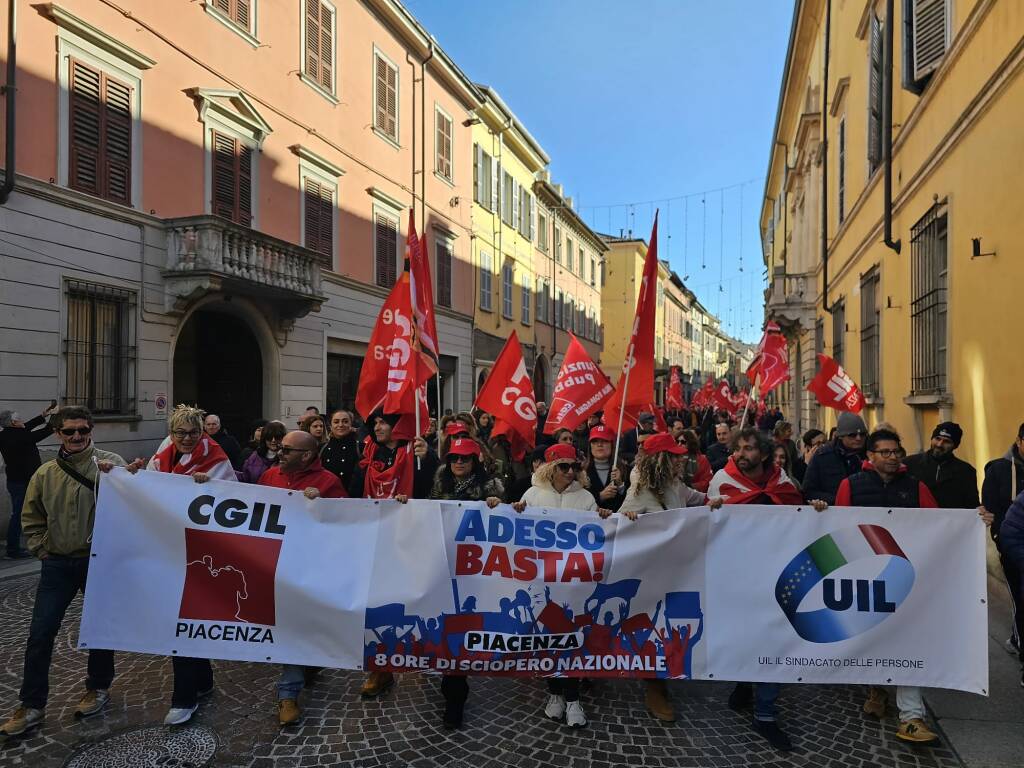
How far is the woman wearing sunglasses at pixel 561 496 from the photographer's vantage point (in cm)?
408

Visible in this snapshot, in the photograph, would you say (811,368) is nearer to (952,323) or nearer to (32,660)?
(952,323)

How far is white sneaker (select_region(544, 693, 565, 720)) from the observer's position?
406 centimetres

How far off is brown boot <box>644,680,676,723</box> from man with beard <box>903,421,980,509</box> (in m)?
2.84

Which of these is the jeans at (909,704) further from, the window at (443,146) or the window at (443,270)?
the window at (443,146)

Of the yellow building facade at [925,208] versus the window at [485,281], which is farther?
the window at [485,281]

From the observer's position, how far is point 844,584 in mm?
4008

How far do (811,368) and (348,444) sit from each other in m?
16.8

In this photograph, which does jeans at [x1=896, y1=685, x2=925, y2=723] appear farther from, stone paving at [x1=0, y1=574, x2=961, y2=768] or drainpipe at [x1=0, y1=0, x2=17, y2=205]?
drainpipe at [x1=0, y1=0, x2=17, y2=205]

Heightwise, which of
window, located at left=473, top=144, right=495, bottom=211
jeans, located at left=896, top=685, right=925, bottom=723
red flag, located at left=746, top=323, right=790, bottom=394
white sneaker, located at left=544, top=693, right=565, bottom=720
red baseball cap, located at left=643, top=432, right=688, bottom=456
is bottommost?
white sneaker, located at left=544, top=693, right=565, bottom=720

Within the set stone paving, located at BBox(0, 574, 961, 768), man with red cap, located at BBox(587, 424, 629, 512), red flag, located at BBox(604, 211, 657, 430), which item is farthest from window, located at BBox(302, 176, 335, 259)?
stone paving, located at BBox(0, 574, 961, 768)

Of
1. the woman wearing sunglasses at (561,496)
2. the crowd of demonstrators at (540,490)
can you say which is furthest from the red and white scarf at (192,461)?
the woman wearing sunglasses at (561,496)

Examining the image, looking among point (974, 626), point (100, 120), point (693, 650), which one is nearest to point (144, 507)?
point (693, 650)

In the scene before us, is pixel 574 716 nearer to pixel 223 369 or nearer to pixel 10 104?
pixel 10 104

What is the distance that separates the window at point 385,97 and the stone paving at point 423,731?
16325 mm
